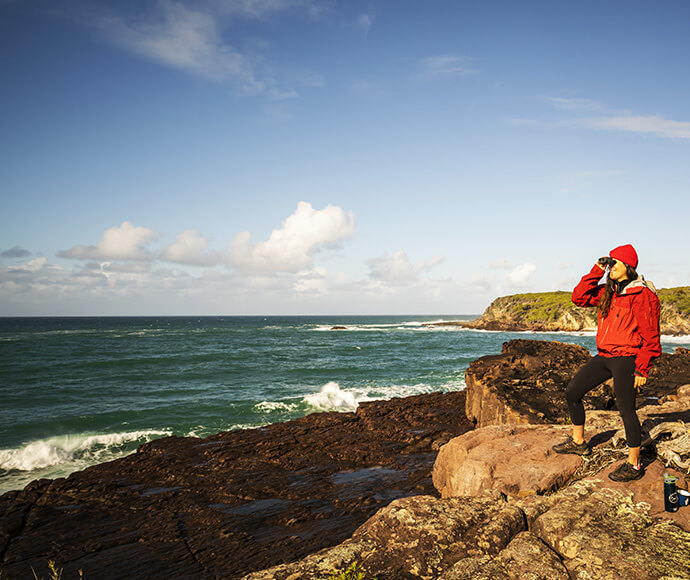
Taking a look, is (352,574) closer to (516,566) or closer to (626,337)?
(516,566)

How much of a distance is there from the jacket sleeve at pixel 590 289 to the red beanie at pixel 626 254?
9.5 inches

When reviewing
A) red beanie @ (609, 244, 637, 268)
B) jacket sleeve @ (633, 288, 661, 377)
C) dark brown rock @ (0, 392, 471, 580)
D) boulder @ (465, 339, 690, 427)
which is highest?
red beanie @ (609, 244, 637, 268)

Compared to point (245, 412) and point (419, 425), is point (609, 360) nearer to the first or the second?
point (419, 425)

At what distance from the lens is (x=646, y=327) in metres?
4.67

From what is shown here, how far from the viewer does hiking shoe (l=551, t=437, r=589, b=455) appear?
18.8ft

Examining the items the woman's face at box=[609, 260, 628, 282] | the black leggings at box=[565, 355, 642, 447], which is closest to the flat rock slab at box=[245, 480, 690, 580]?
the black leggings at box=[565, 355, 642, 447]

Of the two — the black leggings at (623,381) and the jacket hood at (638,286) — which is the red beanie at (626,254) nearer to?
the jacket hood at (638,286)

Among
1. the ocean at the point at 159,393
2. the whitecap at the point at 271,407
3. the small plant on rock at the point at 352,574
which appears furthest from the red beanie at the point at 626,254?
the whitecap at the point at 271,407

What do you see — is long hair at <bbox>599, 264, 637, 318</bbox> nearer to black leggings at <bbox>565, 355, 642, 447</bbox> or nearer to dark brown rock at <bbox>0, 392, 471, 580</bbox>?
black leggings at <bbox>565, 355, 642, 447</bbox>

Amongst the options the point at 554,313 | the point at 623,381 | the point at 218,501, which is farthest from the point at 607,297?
the point at 554,313

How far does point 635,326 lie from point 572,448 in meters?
A: 2.12

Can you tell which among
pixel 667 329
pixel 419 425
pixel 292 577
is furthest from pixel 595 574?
pixel 667 329

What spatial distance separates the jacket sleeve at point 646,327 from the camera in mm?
4676

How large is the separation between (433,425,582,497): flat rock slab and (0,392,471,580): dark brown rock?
55.3 inches
